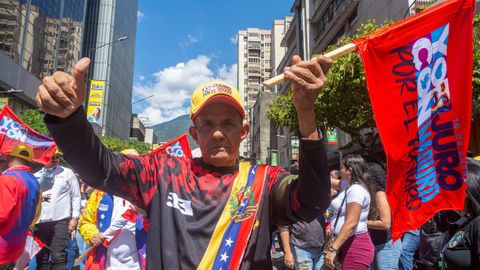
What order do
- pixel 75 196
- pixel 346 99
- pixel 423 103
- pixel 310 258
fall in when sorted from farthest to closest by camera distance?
pixel 346 99 → pixel 75 196 → pixel 310 258 → pixel 423 103

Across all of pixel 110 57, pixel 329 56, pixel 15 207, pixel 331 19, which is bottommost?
pixel 15 207

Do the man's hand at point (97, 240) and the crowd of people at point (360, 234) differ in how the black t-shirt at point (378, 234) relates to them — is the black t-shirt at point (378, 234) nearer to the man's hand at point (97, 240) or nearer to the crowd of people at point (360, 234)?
the crowd of people at point (360, 234)

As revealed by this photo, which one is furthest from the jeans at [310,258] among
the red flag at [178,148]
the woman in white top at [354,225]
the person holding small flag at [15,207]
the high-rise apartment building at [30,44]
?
the high-rise apartment building at [30,44]

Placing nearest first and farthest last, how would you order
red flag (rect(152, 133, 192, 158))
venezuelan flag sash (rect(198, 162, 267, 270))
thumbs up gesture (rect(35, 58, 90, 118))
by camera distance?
thumbs up gesture (rect(35, 58, 90, 118)) → venezuelan flag sash (rect(198, 162, 267, 270)) → red flag (rect(152, 133, 192, 158))

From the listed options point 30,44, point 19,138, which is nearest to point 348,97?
point 19,138

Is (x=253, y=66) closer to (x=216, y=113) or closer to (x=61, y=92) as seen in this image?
(x=216, y=113)

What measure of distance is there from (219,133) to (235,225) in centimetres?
44

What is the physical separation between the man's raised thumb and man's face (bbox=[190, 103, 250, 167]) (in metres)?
0.64

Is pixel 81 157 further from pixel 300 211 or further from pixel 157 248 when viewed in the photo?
pixel 300 211

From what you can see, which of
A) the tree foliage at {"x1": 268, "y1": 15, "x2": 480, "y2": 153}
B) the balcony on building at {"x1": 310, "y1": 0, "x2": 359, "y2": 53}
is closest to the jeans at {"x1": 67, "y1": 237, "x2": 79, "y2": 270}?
the tree foliage at {"x1": 268, "y1": 15, "x2": 480, "y2": 153}

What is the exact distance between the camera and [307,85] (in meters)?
1.49

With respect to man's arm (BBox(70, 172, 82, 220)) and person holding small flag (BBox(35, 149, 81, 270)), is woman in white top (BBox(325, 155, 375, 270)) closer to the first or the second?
person holding small flag (BBox(35, 149, 81, 270))

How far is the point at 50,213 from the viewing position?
6430 millimetres

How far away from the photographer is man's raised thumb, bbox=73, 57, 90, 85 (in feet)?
4.53
